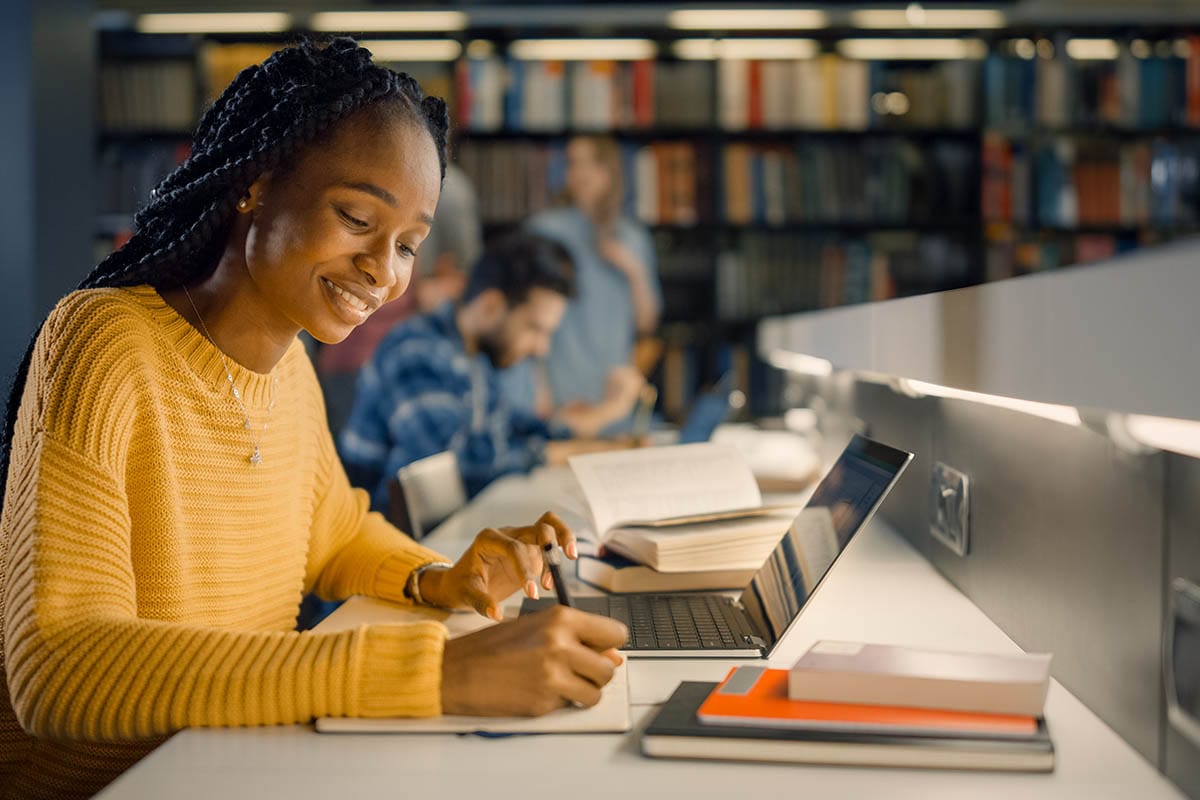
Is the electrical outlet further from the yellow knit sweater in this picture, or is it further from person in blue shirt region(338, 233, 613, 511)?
person in blue shirt region(338, 233, 613, 511)

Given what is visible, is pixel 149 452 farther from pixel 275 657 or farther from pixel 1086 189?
pixel 1086 189

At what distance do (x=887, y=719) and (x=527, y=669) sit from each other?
→ 255 mm

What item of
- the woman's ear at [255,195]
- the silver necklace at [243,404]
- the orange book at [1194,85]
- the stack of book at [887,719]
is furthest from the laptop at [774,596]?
the orange book at [1194,85]

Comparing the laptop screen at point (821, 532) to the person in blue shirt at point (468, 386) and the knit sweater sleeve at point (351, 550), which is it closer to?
the knit sweater sleeve at point (351, 550)

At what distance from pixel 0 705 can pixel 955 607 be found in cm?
97

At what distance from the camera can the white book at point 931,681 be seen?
712mm

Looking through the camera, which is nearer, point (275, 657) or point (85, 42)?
point (275, 657)

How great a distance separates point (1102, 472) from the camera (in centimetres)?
85

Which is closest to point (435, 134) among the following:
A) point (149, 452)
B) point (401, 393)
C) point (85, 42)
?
point (149, 452)

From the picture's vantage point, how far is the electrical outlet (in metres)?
1.23

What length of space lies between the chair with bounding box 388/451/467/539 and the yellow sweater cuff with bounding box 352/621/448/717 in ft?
3.31

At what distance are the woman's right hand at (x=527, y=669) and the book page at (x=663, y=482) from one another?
57 cm

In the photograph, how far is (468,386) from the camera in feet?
9.60

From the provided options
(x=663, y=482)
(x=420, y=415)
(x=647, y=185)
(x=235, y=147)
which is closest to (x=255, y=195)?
(x=235, y=147)
